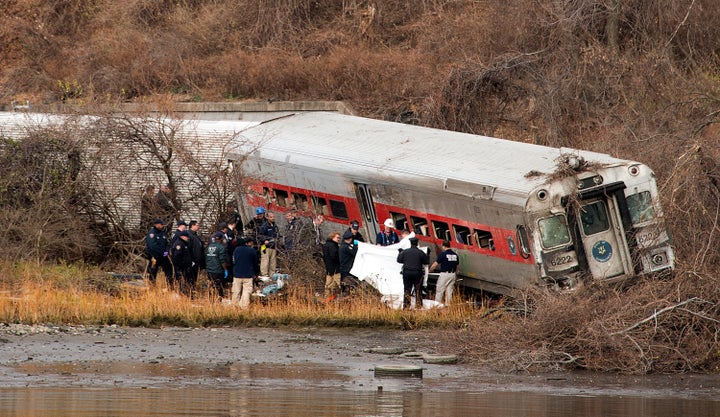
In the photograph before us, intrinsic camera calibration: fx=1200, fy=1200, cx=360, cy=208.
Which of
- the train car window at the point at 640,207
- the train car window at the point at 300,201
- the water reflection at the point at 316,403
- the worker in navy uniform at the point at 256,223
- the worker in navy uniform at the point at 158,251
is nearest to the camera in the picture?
the water reflection at the point at 316,403

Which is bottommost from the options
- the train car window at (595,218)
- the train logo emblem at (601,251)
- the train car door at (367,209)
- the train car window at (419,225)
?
the train logo emblem at (601,251)

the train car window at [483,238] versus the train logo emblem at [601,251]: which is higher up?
the train car window at [483,238]

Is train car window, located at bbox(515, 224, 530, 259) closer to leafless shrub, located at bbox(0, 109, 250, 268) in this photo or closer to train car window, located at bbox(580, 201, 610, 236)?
train car window, located at bbox(580, 201, 610, 236)

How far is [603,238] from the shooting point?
2028 cm

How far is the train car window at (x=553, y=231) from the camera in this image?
1991 centimetres

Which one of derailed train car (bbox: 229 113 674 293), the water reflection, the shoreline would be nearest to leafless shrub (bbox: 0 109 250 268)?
derailed train car (bbox: 229 113 674 293)

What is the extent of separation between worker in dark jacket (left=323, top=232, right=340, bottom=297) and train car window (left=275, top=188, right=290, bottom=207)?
3126 mm

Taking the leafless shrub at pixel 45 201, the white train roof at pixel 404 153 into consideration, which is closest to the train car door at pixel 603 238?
the white train roof at pixel 404 153

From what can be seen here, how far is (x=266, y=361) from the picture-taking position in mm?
16625

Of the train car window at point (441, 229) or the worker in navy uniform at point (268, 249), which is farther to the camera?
the worker in navy uniform at point (268, 249)

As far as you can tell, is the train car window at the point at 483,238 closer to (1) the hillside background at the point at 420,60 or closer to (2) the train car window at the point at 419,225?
(2) the train car window at the point at 419,225

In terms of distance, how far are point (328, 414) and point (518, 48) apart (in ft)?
70.7

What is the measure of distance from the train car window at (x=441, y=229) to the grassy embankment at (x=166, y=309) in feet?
4.88

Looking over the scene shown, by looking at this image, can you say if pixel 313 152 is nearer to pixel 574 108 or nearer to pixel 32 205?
pixel 32 205
